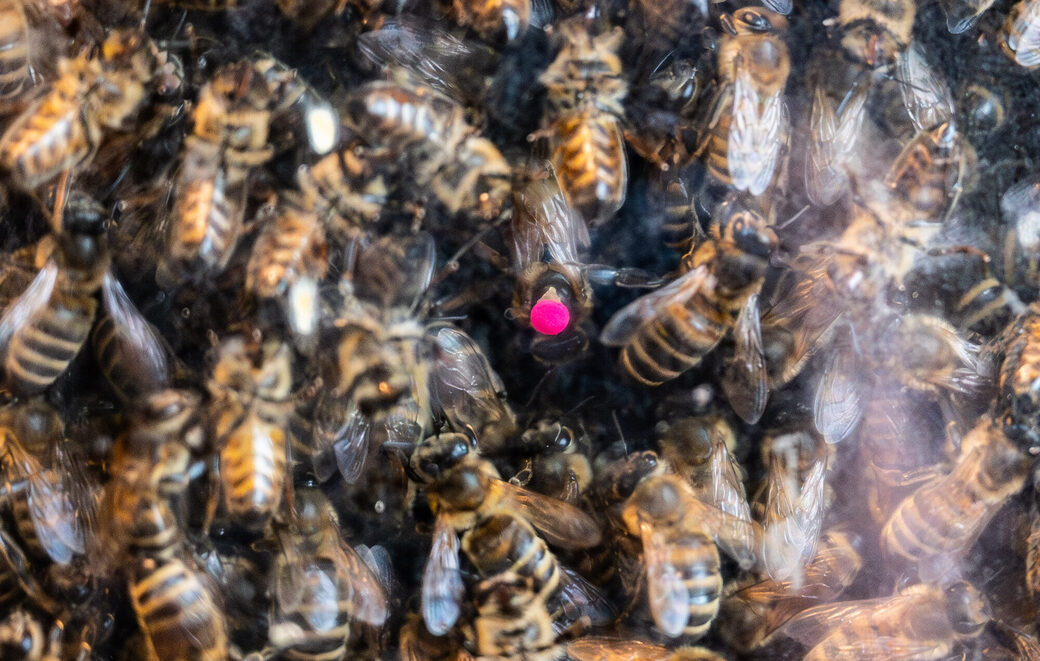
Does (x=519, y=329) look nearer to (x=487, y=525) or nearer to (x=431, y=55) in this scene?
(x=487, y=525)

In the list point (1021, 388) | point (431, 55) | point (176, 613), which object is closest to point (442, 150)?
point (431, 55)

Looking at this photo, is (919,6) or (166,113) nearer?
(166,113)

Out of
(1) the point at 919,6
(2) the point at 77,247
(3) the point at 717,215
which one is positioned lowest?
(2) the point at 77,247

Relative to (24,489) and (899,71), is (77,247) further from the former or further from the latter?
(899,71)

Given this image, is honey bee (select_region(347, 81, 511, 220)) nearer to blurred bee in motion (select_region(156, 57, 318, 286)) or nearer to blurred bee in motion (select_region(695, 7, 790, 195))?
blurred bee in motion (select_region(156, 57, 318, 286))

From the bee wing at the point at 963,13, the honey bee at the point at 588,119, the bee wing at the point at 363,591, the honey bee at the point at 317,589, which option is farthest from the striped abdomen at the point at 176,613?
the bee wing at the point at 963,13

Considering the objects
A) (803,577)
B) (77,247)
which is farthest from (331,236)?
(803,577)
